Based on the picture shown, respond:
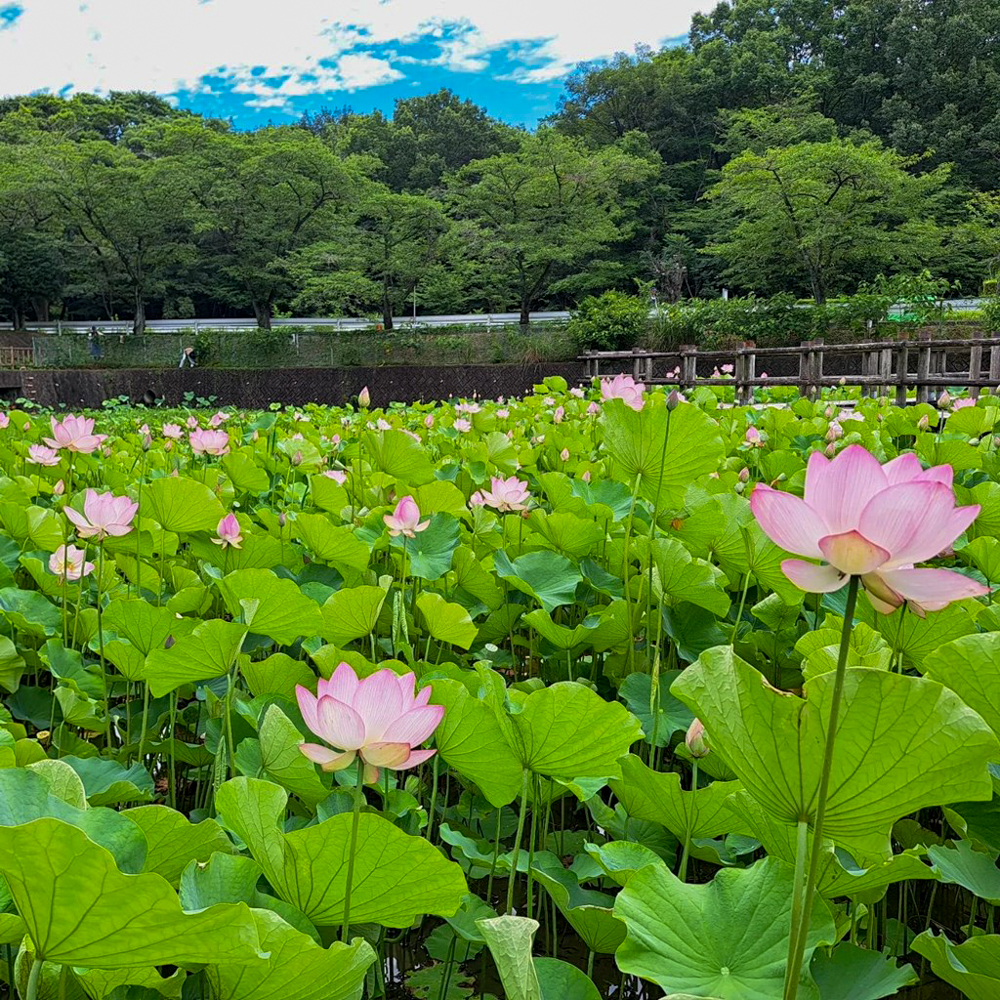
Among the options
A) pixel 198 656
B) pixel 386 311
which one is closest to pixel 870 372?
pixel 386 311

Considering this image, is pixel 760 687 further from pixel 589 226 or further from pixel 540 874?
pixel 589 226

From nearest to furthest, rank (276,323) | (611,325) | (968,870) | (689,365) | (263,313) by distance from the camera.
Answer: (968,870) → (689,365) → (611,325) → (263,313) → (276,323)

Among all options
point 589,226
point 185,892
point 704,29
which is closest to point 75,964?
point 185,892

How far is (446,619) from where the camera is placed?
963mm

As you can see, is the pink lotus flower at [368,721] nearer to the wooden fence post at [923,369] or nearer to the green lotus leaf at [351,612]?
the green lotus leaf at [351,612]

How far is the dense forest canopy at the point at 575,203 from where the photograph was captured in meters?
18.7

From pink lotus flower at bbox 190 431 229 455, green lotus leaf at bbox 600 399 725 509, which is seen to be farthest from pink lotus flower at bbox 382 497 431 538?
pink lotus flower at bbox 190 431 229 455

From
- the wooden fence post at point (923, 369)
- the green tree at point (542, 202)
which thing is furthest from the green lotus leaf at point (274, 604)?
the green tree at point (542, 202)

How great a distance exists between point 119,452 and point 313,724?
226 cm

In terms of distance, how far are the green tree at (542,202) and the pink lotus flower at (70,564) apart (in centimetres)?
1881

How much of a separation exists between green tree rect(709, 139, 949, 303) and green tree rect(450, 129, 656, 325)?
8.32 feet

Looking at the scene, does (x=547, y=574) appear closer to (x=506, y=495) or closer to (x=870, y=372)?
(x=506, y=495)

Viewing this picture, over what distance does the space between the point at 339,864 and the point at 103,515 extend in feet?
2.30

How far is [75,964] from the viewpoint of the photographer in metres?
0.40
